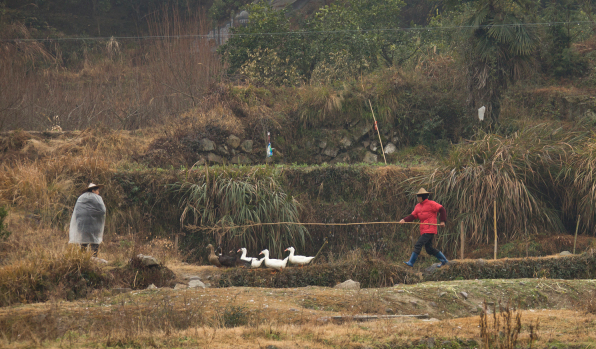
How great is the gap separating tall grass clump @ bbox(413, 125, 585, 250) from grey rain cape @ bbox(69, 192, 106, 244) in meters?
8.53

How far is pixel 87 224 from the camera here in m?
12.1

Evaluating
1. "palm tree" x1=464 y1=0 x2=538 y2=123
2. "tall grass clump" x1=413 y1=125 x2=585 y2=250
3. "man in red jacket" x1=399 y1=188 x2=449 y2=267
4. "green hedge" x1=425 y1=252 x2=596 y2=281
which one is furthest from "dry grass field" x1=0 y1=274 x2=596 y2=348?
"palm tree" x1=464 y1=0 x2=538 y2=123

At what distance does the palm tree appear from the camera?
1973 centimetres

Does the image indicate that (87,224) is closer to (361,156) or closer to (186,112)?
(186,112)

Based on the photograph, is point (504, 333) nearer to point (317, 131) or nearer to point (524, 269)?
point (524, 269)

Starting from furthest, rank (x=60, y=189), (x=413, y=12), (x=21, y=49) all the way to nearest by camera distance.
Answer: (x=413, y=12) → (x=21, y=49) → (x=60, y=189)

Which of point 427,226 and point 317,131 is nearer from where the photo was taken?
point 427,226

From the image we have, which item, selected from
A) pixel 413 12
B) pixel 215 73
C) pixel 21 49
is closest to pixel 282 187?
pixel 215 73

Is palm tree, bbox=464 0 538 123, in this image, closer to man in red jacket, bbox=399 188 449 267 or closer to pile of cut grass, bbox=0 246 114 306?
man in red jacket, bbox=399 188 449 267

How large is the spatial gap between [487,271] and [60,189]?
35.3ft

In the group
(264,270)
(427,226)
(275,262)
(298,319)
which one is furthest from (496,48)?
(298,319)

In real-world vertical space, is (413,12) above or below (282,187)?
above

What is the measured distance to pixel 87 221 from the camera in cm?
1211

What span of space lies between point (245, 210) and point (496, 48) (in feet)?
34.8
